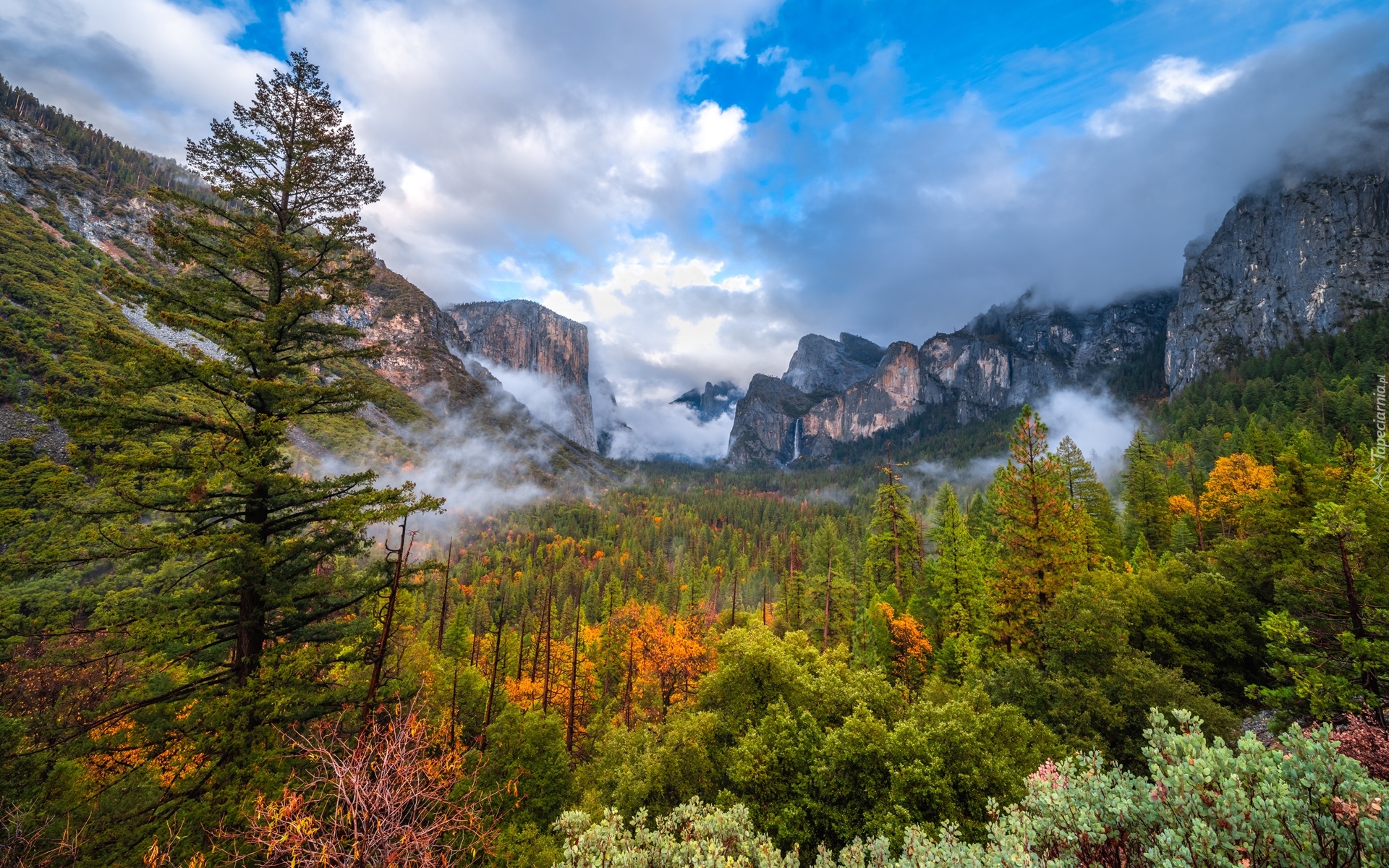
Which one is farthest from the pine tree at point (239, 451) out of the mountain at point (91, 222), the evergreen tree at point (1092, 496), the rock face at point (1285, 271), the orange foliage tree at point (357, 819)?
the rock face at point (1285, 271)

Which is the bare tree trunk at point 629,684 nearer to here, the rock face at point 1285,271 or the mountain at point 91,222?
the mountain at point 91,222

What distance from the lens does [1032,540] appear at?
19.0 m

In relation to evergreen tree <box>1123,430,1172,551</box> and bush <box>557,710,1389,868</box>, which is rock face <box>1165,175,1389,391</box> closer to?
evergreen tree <box>1123,430,1172,551</box>

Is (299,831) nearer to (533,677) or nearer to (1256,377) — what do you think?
(533,677)

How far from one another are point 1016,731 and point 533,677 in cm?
3423

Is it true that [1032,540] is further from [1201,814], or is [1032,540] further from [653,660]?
[653,660]

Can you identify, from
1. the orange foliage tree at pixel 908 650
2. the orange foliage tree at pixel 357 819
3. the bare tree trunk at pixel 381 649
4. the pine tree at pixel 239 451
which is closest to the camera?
the orange foliage tree at pixel 357 819

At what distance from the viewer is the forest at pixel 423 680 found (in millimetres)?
6898

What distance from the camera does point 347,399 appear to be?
11211mm

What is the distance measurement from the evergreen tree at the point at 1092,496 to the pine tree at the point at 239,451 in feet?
120

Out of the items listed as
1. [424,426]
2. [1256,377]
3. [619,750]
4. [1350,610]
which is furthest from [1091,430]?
[424,426]

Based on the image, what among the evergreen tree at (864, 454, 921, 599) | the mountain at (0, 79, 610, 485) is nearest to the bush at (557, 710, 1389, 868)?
the evergreen tree at (864, 454, 921, 599)

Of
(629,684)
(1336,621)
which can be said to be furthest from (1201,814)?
(629,684)

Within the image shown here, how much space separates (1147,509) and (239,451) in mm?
55726
